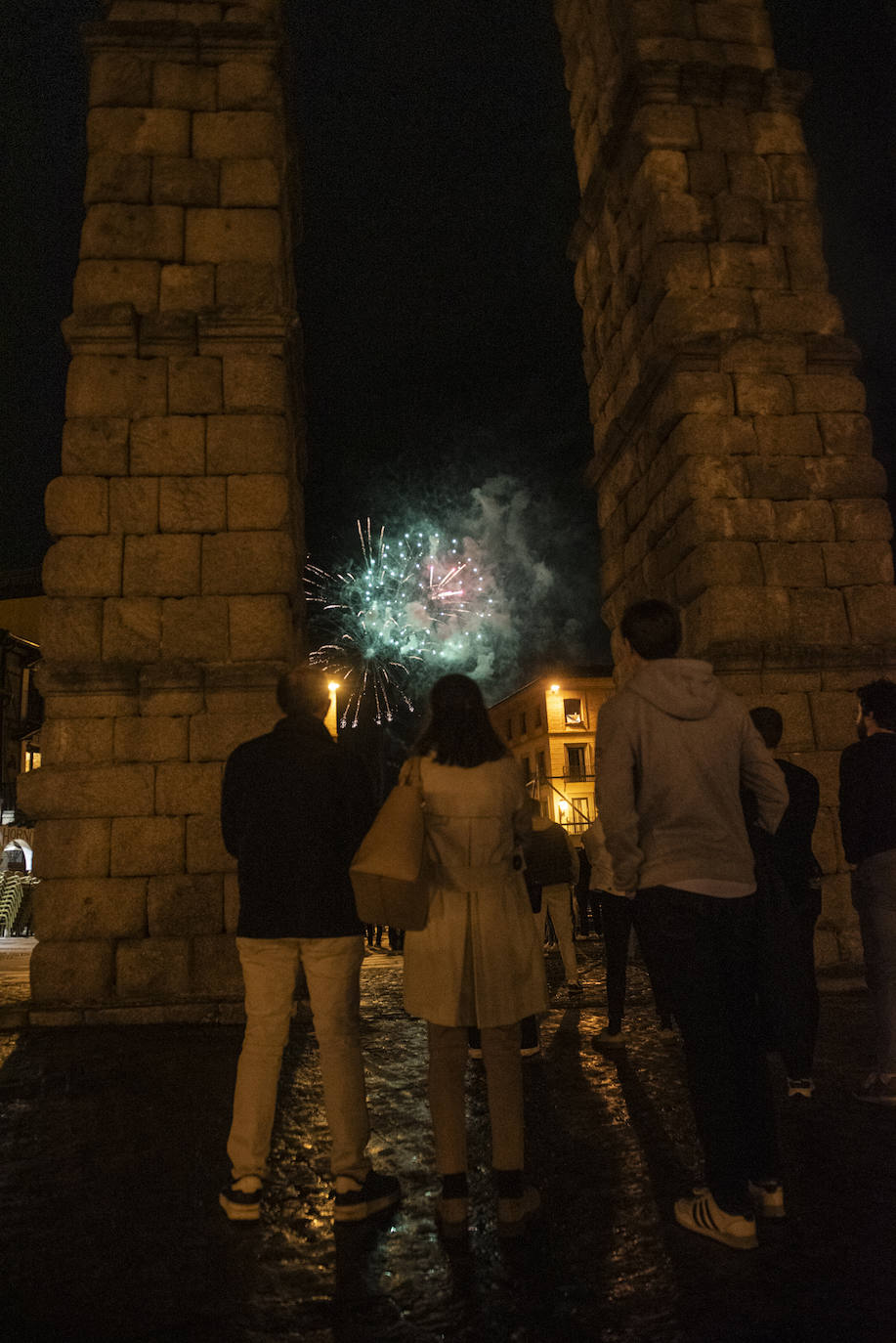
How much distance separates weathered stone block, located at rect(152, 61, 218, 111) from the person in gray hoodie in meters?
7.41

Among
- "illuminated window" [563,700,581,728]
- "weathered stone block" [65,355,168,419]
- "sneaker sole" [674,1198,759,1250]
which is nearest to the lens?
"sneaker sole" [674,1198,759,1250]

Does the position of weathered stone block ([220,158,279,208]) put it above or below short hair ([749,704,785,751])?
above

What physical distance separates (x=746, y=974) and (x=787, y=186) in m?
7.92

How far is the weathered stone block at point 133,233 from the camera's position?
7.64 meters

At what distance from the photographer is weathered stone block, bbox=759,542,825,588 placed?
24.4 ft

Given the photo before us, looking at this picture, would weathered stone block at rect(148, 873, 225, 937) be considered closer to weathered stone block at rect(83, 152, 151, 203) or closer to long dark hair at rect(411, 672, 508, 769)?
long dark hair at rect(411, 672, 508, 769)

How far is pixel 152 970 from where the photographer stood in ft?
20.9

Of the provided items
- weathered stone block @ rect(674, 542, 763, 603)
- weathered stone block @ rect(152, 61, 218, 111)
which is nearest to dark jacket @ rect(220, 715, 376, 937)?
weathered stone block @ rect(674, 542, 763, 603)

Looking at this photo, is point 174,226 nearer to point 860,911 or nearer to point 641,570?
point 641,570

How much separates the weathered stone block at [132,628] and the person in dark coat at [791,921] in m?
4.45

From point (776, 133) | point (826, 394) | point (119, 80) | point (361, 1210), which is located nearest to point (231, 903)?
point (361, 1210)

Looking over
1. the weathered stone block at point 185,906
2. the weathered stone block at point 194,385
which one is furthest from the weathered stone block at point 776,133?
the weathered stone block at point 185,906

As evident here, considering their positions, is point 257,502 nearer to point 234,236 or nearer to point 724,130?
point 234,236

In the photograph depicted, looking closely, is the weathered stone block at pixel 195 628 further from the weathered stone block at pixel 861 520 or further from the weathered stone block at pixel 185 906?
the weathered stone block at pixel 861 520
